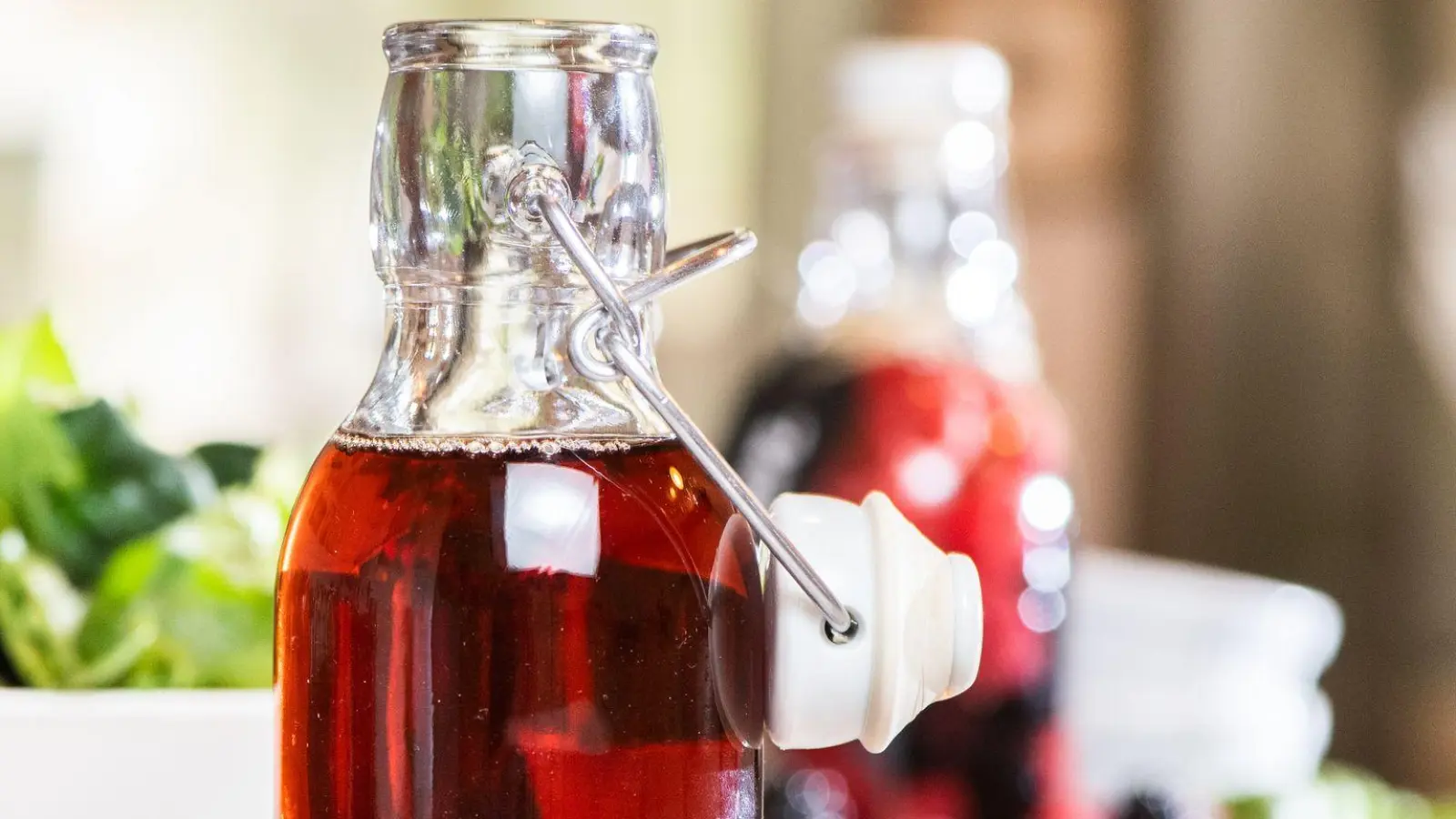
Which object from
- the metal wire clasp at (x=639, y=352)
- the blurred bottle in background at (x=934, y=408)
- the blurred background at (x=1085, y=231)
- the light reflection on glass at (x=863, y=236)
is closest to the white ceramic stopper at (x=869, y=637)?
the metal wire clasp at (x=639, y=352)

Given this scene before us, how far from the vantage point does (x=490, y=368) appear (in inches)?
8.5

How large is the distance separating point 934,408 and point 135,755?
28 centimetres

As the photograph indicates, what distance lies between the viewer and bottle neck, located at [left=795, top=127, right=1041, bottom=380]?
0.51m

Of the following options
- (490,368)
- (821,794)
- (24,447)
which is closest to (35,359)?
(24,447)

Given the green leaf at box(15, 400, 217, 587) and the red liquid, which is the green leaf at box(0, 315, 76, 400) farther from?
the red liquid

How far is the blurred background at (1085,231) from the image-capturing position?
1.02 m

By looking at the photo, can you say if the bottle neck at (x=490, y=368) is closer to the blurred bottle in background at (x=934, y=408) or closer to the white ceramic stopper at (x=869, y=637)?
the white ceramic stopper at (x=869, y=637)

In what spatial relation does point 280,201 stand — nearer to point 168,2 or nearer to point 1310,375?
point 168,2

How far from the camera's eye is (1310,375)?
106 centimetres

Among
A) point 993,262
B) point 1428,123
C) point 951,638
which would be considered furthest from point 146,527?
point 1428,123

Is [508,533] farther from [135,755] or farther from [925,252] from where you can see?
[925,252]

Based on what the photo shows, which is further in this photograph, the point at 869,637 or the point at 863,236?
the point at 863,236

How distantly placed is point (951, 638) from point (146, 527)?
17cm

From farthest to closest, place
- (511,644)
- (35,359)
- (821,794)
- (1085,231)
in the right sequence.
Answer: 1. (1085,231)
2. (821,794)
3. (35,359)
4. (511,644)
